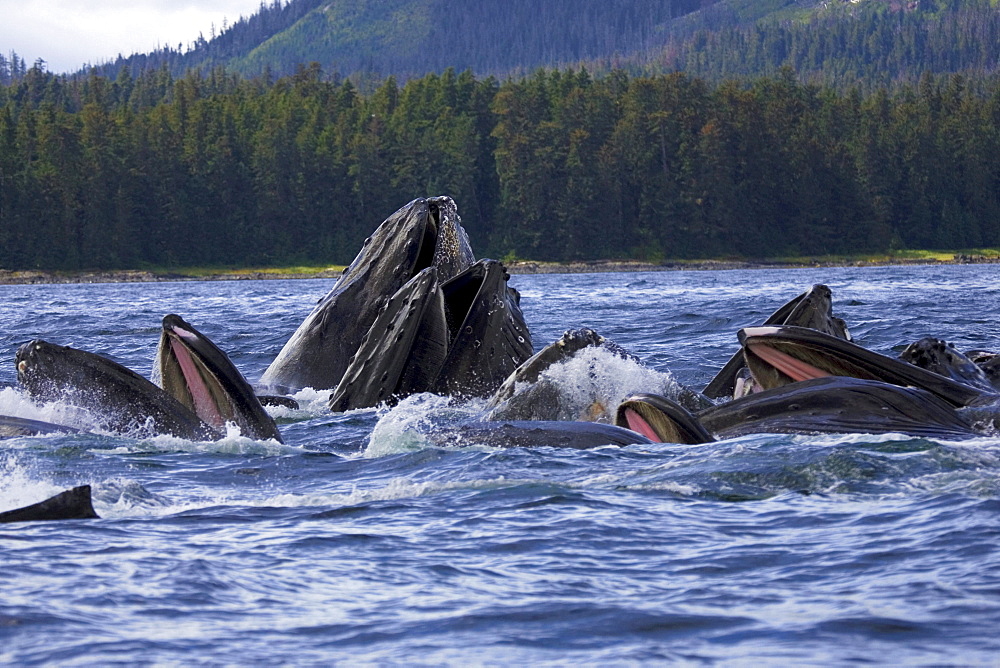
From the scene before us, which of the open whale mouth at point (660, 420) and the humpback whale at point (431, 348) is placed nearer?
the open whale mouth at point (660, 420)

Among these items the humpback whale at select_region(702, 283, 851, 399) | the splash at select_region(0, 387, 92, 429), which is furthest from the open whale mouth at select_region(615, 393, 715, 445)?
the splash at select_region(0, 387, 92, 429)

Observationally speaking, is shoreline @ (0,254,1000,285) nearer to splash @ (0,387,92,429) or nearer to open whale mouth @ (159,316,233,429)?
splash @ (0,387,92,429)

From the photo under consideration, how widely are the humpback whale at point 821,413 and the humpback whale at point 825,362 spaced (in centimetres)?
29

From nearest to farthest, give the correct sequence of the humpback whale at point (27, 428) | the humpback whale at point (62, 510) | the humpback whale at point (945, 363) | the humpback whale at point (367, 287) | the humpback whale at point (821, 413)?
the humpback whale at point (62, 510)
the humpback whale at point (821, 413)
the humpback whale at point (27, 428)
the humpback whale at point (945, 363)
the humpback whale at point (367, 287)

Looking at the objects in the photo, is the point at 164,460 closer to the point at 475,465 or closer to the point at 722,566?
the point at 475,465

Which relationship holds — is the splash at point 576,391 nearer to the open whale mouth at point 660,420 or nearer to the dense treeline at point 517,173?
the open whale mouth at point 660,420

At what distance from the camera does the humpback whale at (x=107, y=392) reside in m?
9.33

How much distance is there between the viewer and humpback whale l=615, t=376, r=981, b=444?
30.1ft

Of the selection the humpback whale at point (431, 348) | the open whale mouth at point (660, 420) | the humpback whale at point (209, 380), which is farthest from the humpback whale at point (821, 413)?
the humpback whale at point (209, 380)

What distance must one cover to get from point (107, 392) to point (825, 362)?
4.83 metres

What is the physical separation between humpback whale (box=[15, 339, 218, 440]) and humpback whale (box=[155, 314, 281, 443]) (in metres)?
0.18

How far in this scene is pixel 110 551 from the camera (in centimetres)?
661

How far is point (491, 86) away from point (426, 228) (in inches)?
4538

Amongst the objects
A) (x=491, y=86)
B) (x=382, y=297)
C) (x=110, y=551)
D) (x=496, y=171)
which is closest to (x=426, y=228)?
(x=382, y=297)
